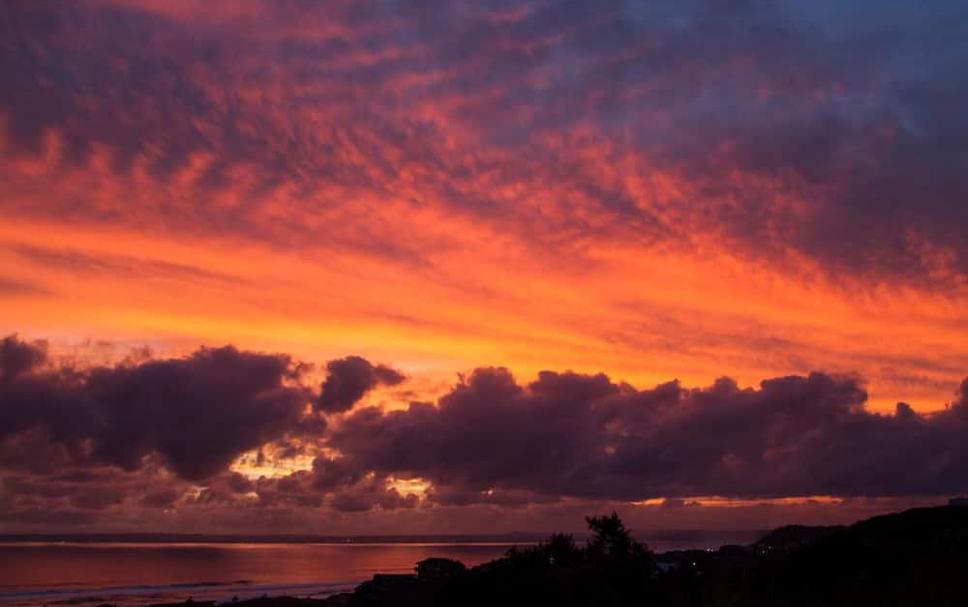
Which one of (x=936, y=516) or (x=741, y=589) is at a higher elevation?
(x=936, y=516)

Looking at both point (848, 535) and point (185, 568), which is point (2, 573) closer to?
point (185, 568)

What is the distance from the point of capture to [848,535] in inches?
1247

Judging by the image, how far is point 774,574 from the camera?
29047mm

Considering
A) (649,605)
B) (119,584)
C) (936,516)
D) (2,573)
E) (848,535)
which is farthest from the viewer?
(2,573)

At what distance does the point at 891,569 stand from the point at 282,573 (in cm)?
16820

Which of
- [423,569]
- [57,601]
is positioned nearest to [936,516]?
[423,569]

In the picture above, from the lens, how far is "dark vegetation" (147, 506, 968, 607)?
987 inches

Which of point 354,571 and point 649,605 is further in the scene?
point 354,571

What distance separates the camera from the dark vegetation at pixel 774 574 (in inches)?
987

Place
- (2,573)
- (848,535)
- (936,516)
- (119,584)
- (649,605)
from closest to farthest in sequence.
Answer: (848,535) < (936,516) < (649,605) < (119,584) < (2,573)

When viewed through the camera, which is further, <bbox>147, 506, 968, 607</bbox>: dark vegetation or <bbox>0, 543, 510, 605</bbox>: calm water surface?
<bbox>0, 543, 510, 605</bbox>: calm water surface

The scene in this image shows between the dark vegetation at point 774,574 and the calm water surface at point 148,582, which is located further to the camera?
the calm water surface at point 148,582

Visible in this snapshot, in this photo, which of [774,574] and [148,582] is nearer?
[774,574]

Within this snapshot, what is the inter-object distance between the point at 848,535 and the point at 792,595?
5578 mm
